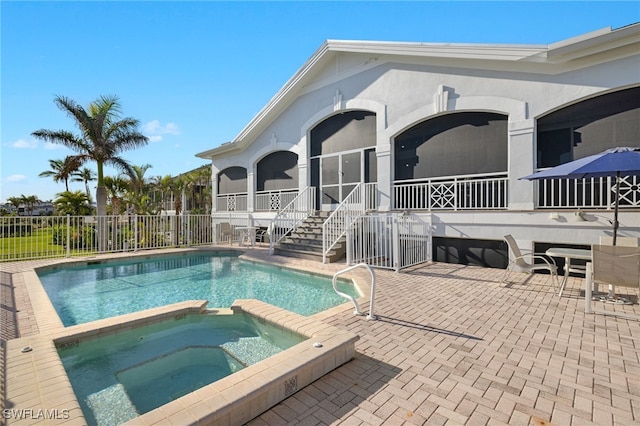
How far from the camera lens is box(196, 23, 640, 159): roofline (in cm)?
687

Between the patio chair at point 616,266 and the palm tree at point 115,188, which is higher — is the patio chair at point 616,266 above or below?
below

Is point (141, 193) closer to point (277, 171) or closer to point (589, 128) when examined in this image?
point (277, 171)

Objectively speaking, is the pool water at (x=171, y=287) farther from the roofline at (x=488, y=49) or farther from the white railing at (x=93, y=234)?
the roofline at (x=488, y=49)

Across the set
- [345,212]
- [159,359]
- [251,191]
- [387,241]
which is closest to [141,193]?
[251,191]

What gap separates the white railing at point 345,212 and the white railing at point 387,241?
508 millimetres

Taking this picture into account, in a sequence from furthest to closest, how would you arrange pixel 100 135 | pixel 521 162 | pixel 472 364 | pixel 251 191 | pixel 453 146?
pixel 251 191 < pixel 100 135 < pixel 453 146 < pixel 521 162 < pixel 472 364

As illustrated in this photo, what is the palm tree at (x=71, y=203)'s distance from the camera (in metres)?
21.3

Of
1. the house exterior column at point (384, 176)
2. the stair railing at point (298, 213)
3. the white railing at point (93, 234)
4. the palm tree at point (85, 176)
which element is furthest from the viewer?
the palm tree at point (85, 176)

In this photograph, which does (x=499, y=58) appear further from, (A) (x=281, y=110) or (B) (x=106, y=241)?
(B) (x=106, y=241)

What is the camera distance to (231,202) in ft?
58.5

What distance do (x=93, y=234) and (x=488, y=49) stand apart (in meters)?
14.8

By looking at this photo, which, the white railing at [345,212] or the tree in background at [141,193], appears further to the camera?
the tree in background at [141,193]

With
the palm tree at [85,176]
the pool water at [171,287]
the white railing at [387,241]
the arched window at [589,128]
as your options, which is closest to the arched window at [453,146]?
the arched window at [589,128]

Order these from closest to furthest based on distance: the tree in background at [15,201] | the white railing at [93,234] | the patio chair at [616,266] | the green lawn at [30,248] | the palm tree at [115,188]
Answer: the patio chair at [616,266], the green lawn at [30,248], the white railing at [93,234], the palm tree at [115,188], the tree in background at [15,201]
